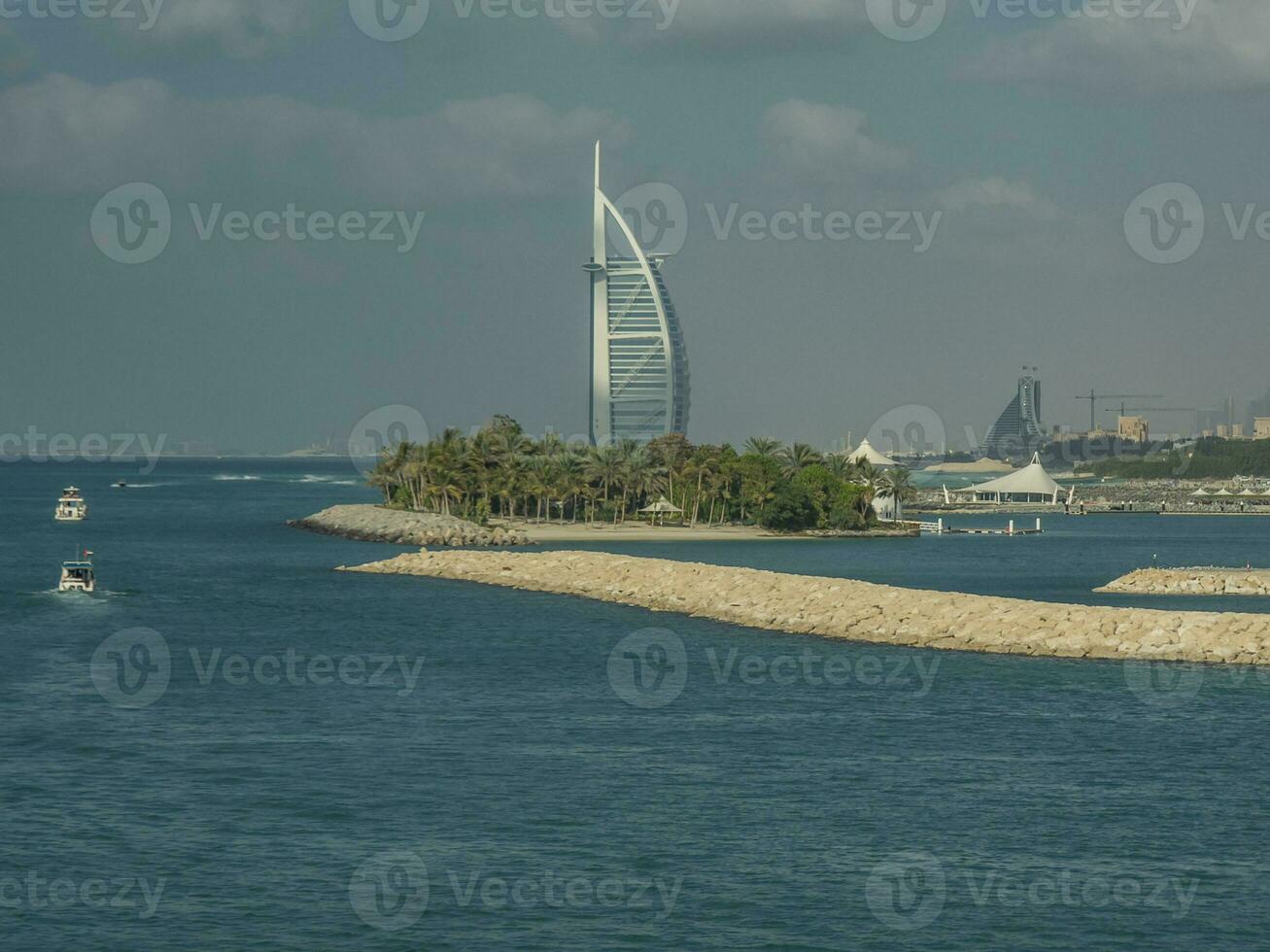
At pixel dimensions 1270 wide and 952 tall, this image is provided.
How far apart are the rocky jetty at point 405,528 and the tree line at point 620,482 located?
580 cm

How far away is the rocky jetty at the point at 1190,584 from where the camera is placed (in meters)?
79.2

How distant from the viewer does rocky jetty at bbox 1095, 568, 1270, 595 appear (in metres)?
79.2

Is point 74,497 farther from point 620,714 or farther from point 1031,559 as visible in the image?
point 620,714

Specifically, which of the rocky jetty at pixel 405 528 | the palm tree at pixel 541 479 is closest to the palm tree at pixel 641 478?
the palm tree at pixel 541 479

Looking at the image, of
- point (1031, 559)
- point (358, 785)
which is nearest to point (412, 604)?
point (358, 785)

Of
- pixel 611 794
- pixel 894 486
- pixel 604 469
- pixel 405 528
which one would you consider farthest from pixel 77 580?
pixel 894 486

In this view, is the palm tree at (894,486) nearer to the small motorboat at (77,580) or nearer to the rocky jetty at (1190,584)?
the rocky jetty at (1190,584)

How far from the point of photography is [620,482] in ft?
449

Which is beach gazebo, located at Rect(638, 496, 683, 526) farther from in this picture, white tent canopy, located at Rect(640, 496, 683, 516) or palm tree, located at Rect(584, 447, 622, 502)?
palm tree, located at Rect(584, 447, 622, 502)

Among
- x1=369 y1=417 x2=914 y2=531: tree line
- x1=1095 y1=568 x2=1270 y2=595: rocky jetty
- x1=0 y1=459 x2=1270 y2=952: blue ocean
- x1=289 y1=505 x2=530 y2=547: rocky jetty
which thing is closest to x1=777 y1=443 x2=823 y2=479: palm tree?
x1=369 y1=417 x2=914 y2=531: tree line

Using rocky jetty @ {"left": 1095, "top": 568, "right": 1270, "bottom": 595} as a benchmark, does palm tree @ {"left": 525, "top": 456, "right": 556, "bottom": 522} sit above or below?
above

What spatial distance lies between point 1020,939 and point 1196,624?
1297 inches

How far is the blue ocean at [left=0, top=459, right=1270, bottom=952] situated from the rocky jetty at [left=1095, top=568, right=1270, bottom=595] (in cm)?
3037

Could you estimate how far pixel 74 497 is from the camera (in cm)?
15850
